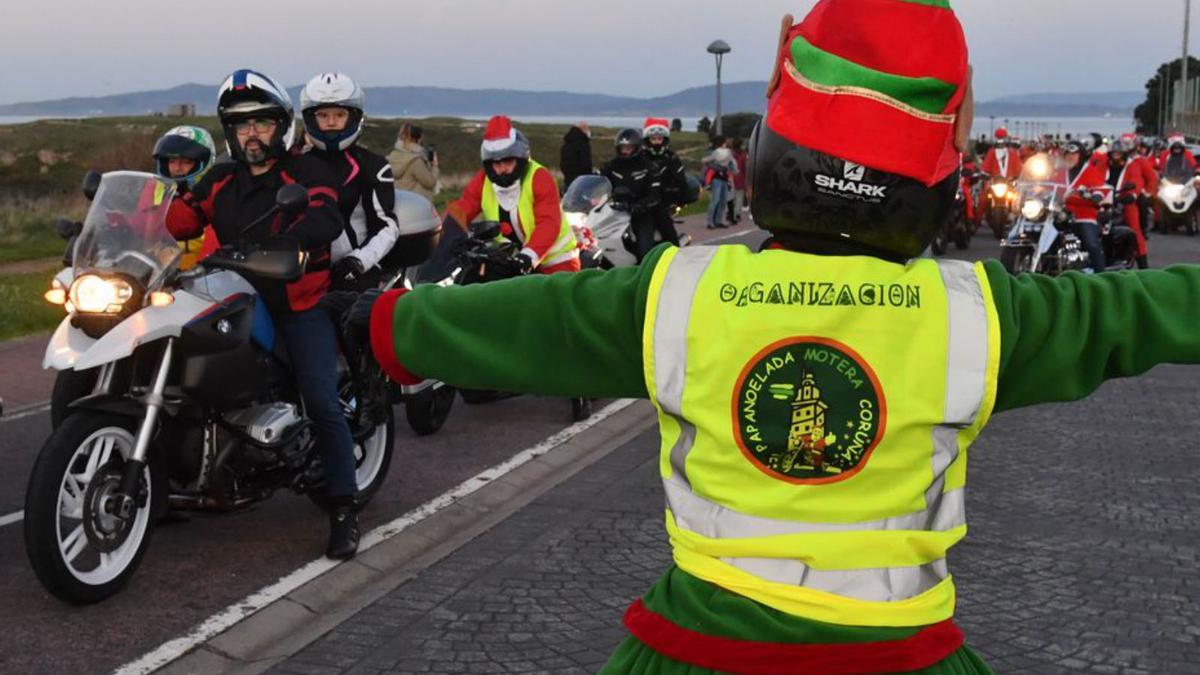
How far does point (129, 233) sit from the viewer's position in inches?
211

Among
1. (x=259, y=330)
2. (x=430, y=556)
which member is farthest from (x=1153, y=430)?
(x=259, y=330)

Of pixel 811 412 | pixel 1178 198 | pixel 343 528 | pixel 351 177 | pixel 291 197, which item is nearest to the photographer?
pixel 811 412

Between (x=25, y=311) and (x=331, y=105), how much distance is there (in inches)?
298

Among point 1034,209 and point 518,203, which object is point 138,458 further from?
point 1034,209

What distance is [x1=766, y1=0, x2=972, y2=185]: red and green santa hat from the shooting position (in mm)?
2045

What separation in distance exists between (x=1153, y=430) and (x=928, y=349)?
289 inches

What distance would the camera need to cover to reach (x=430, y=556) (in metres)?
6.01

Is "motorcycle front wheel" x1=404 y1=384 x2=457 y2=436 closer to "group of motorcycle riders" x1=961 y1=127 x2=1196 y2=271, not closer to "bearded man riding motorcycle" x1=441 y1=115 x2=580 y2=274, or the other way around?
"bearded man riding motorcycle" x1=441 y1=115 x2=580 y2=274

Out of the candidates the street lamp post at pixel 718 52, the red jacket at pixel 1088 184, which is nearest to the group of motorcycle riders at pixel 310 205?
the red jacket at pixel 1088 184

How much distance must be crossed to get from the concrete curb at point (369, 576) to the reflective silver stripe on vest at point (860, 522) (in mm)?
3019

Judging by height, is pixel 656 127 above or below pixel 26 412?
above

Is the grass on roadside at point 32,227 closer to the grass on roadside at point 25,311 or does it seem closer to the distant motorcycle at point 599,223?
the grass on roadside at point 25,311

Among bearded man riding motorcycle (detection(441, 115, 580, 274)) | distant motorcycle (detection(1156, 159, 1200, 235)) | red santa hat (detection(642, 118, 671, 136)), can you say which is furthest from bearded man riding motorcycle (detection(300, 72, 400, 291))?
distant motorcycle (detection(1156, 159, 1200, 235))

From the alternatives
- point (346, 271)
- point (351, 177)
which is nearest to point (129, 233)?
point (346, 271)
